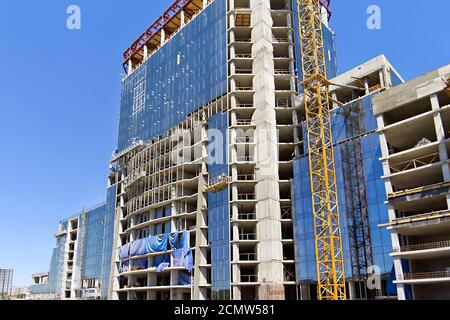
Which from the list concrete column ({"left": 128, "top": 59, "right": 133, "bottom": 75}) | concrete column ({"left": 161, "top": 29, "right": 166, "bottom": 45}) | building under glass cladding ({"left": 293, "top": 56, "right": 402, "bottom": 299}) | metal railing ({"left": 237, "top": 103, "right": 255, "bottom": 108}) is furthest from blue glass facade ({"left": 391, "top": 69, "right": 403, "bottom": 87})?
concrete column ({"left": 128, "top": 59, "right": 133, "bottom": 75})

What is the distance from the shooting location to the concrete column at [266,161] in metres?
75.2

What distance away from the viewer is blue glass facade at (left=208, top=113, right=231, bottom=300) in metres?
77.7

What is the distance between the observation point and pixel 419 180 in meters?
59.1

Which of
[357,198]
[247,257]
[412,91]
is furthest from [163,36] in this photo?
[412,91]

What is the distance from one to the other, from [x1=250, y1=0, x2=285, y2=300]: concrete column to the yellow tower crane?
28.8 ft

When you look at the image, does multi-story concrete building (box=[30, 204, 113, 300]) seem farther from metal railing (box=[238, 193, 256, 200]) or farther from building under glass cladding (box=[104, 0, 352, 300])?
metal railing (box=[238, 193, 256, 200])

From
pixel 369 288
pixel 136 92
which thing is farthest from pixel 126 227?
pixel 369 288

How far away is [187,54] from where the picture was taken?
103438 millimetres

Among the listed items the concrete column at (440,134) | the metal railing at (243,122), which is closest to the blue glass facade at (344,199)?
the concrete column at (440,134)

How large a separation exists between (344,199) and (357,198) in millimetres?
2364

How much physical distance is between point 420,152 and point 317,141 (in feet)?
67.5

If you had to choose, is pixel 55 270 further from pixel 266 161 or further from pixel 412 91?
pixel 412 91

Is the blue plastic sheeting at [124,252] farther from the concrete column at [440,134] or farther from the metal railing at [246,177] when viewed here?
the concrete column at [440,134]

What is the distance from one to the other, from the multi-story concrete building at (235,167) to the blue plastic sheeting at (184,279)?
306 mm
